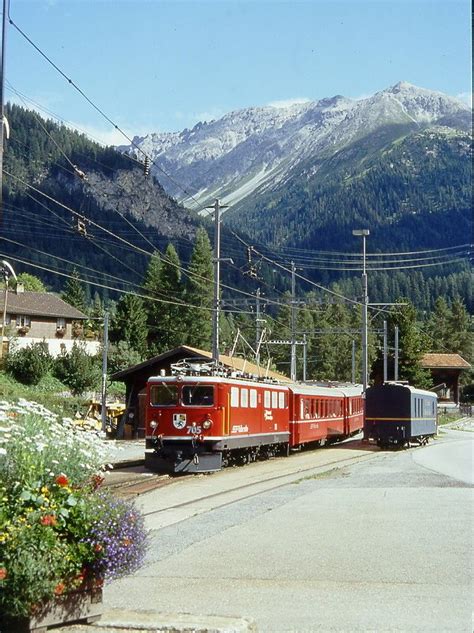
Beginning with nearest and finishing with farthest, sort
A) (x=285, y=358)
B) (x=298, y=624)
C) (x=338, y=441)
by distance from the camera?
1. (x=298, y=624)
2. (x=338, y=441)
3. (x=285, y=358)

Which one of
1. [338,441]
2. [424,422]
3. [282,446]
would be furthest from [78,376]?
[282,446]

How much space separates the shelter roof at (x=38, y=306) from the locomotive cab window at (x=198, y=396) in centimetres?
6338

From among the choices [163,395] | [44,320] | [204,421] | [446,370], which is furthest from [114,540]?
[446,370]

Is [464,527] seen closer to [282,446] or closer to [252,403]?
[252,403]

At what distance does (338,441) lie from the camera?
51562mm

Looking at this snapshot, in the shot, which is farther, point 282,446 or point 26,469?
point 282,446

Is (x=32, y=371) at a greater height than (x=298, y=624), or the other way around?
(x=32, y=371)

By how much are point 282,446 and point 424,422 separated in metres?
12.6

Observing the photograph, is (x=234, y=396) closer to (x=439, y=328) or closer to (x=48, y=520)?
(x=48, y=520)

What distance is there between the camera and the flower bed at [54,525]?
23.7ft

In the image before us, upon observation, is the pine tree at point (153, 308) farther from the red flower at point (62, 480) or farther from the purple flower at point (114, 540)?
the red flower at point (62, 480)

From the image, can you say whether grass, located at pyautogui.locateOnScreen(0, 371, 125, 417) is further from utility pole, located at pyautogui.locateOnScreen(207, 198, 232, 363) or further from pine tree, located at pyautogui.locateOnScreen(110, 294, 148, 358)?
pine tree, located at pyautogui.locateOnScreen(110, 294, 148, 358)

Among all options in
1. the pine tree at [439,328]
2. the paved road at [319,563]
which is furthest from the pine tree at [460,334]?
the paved road at [319,563]

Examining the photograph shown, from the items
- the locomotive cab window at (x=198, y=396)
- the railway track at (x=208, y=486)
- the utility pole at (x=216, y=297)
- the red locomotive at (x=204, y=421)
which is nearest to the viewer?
the railway track at (x=208, y=486)
